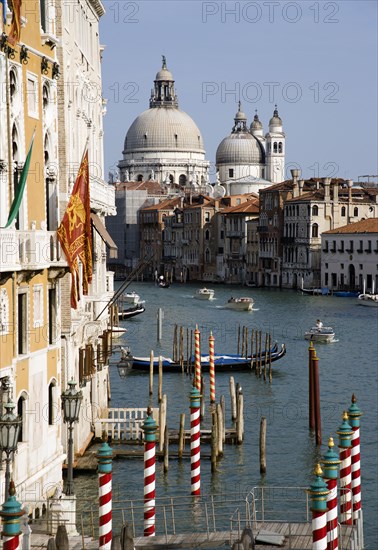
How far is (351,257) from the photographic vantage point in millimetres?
58375

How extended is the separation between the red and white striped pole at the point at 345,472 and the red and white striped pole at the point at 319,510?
1.73 m

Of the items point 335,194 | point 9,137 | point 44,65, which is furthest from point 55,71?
point 335,194

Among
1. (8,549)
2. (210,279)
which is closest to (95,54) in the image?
Result: (8,549)

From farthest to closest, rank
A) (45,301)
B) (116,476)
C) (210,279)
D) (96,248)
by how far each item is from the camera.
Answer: (210,279), (96,248), (116,476), (45,301)

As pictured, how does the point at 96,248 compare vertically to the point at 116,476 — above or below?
above

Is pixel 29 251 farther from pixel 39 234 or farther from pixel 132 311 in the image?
pixel 132 311

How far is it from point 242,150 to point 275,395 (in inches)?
2960

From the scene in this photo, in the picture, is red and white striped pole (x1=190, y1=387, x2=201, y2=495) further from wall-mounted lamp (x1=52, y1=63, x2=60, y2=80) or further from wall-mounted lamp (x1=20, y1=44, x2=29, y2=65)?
wall-mounted lamp (x1=20, y1=44, x2=29, y2=65)

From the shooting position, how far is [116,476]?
13344mm

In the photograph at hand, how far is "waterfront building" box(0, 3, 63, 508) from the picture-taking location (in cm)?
888

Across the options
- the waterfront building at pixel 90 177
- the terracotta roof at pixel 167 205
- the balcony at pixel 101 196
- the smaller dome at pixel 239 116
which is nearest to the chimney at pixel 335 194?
the terracotta roof at pixel 167 205

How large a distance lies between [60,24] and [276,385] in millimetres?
12402

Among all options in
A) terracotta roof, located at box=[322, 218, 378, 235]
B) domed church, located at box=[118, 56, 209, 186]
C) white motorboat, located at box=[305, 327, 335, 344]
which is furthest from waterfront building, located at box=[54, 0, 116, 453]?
domed church, located at box=[118, 56, 209, 186]

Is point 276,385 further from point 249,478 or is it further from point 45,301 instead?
point 45,301
